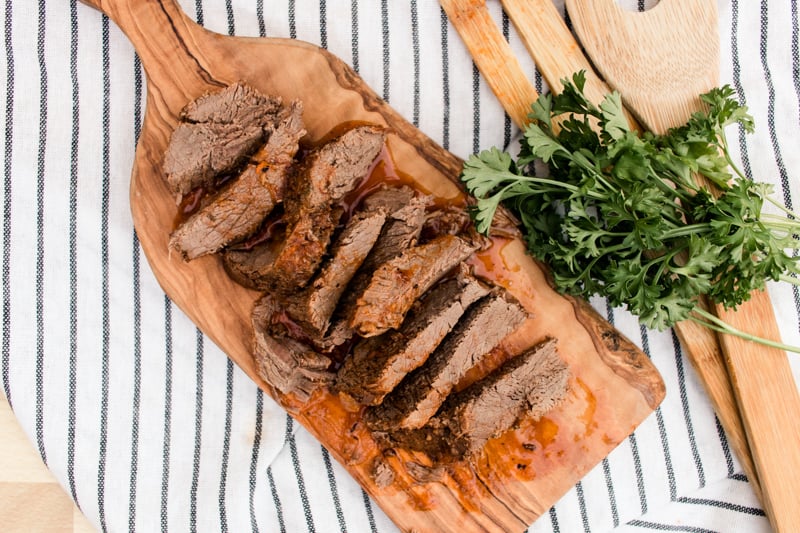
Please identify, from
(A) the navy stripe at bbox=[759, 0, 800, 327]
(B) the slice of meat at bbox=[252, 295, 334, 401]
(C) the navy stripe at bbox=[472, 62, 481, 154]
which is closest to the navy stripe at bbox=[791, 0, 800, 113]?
(A) the navy stripe at bbox=[759, 0, 800, 327]

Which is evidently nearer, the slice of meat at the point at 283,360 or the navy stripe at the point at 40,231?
the slice of meat at the point at 283,360

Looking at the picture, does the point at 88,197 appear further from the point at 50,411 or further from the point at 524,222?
the point at 524,222

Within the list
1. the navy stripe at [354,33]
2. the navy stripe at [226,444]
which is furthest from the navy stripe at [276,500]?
the navy stripe at [354,33]

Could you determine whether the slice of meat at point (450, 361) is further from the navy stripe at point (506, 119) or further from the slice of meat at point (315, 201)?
the navy stripe at point (506, 119)

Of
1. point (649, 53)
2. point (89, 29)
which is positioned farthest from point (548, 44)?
point (89, 29)

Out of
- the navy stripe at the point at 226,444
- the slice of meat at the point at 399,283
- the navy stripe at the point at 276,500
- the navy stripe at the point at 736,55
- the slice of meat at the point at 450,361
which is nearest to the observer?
the slice of meat at the point at 399,283

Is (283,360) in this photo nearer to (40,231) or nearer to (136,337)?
(136,337)
